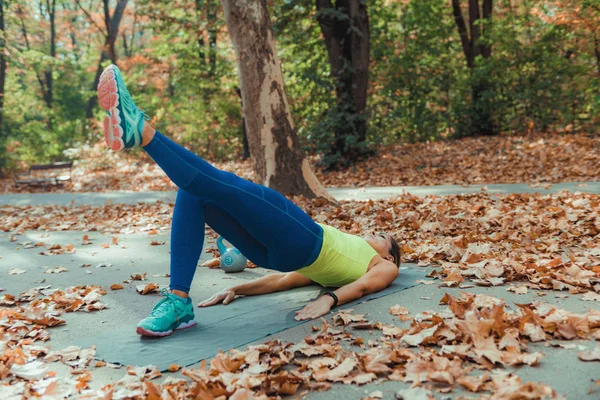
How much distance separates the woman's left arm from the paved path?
4.98 meters

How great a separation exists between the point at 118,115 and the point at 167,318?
121 centimetres

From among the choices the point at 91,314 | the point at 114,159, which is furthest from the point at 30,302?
the point at 114,159

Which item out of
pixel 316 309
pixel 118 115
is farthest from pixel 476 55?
pixel 118 115

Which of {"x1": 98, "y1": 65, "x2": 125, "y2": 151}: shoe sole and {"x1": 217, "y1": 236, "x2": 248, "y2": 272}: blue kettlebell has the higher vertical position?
{"x1": 98, "y1": 65, "x2": 125, "y2": 151}: shoe sole

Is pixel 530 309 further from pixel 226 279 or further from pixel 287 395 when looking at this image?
pixel 226 279

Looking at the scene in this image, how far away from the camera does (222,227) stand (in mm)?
3334

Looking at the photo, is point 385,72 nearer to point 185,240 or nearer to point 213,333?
point 185,240

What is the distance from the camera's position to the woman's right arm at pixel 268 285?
12.7 ft

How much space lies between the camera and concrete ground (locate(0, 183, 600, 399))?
2.32m

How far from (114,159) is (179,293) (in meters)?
18.6

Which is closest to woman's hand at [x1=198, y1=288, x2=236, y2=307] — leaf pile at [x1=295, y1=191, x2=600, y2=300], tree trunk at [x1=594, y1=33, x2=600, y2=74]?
leaf pile at [x1=295, y1=191, x2=600, y2=300]

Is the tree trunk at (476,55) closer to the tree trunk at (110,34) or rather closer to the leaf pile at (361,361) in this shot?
the tree trunk at (110,34)

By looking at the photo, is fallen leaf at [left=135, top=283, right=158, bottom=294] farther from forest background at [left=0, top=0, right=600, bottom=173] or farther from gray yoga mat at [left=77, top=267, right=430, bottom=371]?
forest background at [left=0, top=0, right=600, bottom=173]

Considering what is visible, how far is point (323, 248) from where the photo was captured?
3430 millimetres
